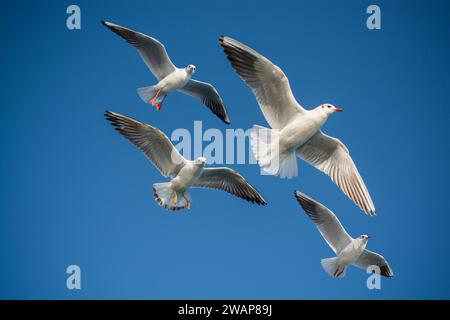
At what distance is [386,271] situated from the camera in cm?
1037

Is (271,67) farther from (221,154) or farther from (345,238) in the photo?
(345,238)

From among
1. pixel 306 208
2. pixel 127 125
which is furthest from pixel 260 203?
pixel 127 125

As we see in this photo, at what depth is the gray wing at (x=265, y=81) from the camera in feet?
28.0

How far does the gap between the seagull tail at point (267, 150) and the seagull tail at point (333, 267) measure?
1587 mm

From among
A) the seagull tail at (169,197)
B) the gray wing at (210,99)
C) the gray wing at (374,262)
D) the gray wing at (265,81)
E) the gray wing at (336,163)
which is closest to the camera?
the gray wing at (265,81)

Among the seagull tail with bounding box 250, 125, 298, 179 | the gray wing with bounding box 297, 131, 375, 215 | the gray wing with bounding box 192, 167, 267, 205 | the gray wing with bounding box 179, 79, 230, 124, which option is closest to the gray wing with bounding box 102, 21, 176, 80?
the gray wing with bounding box 179, 79, 230, 124

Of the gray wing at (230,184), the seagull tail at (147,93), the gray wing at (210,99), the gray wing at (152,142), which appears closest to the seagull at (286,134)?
the gray wing at (230,184)

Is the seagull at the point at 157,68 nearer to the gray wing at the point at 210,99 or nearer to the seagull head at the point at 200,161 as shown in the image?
the gray wing at the point at 210,99

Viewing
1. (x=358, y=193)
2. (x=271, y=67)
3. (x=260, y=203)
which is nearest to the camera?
(x=271, y=67)

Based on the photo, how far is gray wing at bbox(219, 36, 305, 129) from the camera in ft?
28.0

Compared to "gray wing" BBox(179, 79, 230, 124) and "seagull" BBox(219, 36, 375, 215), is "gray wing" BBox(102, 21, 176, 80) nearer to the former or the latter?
"gray wing" BBox(179, 79, 230, 124)

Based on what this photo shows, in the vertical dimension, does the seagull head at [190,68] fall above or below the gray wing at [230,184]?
above

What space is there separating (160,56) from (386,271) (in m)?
4.09

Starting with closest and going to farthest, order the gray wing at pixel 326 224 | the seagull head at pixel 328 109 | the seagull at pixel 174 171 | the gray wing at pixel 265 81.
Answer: the gray wing at pixel 265 81
the seagull head at pixel 328 109
the seagull at pixel 174 171
the gray wing at pixel 326 224
